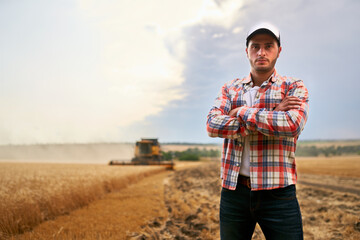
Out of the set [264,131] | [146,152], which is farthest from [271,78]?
[146,152]

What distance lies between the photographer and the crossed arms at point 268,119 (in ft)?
6.23

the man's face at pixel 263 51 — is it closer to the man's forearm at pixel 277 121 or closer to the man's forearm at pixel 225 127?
the man's forearm at pixel 277 121

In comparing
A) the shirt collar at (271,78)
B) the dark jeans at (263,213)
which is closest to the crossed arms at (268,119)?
the shirt collar at (271,78)

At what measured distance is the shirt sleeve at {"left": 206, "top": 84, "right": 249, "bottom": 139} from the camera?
203 centimetres

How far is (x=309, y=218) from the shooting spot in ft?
20.3

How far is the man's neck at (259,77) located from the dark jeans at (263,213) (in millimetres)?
888

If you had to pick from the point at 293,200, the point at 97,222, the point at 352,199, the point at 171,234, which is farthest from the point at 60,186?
the point at 352,199

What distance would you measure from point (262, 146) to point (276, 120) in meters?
0.23

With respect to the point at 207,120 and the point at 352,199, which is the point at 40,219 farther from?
the point at 352,199

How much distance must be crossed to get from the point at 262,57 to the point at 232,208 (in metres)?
1.21

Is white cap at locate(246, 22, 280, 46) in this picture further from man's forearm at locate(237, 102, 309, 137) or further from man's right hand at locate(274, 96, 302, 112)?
man's forearm at locate(237, 102, 309, 137)

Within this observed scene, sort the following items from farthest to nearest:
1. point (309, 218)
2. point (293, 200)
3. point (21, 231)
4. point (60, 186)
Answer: point (60, 186) < point (309, 218) < point (21, 231) < point (293, 200)

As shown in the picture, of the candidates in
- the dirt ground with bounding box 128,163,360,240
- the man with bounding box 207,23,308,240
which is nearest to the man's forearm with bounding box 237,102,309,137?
the man with bounding box 207,23,308,240

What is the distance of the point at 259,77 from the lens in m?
2.20
